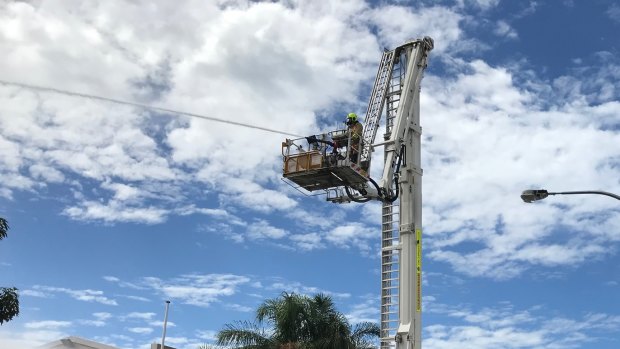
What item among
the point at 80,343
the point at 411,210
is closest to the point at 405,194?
the point at 411,210

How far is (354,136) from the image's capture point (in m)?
23.0

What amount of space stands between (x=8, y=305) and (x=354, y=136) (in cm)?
1114

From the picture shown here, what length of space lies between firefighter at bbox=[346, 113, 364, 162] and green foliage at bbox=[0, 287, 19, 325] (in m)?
10.6

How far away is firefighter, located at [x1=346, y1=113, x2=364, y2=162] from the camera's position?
75.3 ft

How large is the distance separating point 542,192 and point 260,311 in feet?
48.1

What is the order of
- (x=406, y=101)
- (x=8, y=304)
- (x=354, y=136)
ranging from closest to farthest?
(x=8, y=304), (x=354, y=136), (x=406, y=101)

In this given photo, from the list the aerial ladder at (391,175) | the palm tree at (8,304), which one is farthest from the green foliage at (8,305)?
the aerial ladder at (391,175)

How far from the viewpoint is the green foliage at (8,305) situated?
17688 millimetres

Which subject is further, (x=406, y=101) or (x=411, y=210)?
(x=406, y=101)

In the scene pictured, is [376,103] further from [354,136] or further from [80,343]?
[80,343]

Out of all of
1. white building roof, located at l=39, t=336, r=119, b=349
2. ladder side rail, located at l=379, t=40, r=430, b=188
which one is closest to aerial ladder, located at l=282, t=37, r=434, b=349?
ladder side rail, located at l=379, t=40, r=430, b=188

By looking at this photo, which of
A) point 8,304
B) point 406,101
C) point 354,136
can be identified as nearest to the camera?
point 8,304

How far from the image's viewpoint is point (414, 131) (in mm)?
24594

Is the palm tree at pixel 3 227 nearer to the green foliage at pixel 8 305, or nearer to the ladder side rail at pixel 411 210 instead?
the green foliage at pixel 8 305
